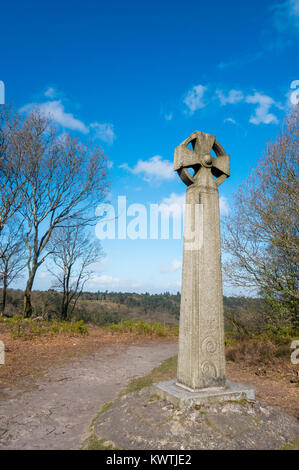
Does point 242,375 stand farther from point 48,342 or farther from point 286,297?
point 48,342

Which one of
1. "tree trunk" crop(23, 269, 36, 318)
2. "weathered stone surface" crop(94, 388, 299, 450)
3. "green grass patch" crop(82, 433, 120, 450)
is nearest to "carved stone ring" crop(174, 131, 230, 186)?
"weathered stone surface" crop(94, 388, 299, 450)

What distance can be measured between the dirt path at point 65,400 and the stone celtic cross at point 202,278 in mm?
1657

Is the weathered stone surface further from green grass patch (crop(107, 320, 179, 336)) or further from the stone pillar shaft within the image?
green grass patch (crop(107, 320, 179, 336))

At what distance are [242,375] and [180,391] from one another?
11.8 feet

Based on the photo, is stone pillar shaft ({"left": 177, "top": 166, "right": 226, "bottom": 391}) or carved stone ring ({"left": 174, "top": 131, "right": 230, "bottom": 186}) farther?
carved stone ring ({"left": 174, "top": 131, "right": 230, "bottom": 186})

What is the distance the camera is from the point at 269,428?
10.7 ft

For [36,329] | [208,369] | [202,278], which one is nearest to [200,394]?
[208,369]

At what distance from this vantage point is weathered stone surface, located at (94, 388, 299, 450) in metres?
2.93

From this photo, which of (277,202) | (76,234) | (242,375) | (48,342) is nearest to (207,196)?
(242,375)

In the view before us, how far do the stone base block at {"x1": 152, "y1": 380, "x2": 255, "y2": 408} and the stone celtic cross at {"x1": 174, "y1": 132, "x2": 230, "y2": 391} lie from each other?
0.10 metres

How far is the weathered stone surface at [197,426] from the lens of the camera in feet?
9.62

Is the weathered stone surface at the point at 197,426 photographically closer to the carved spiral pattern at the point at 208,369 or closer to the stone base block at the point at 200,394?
the stone base block at the point at 200,394

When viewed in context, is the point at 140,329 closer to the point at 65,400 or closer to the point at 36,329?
the point at 36,329

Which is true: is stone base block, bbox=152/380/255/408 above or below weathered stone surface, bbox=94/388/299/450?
above
